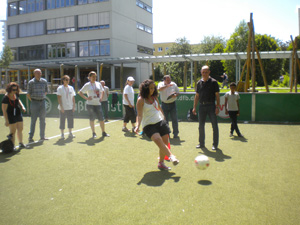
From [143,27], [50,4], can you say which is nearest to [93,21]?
[50,4]

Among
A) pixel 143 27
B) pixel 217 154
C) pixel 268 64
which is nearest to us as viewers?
pixel 217 154

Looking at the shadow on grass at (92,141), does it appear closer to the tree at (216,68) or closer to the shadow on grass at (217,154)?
the shadow on grass at (217,154)

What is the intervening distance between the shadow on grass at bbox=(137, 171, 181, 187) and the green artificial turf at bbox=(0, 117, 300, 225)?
17 mm

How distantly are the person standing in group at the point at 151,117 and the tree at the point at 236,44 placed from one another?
145 ft

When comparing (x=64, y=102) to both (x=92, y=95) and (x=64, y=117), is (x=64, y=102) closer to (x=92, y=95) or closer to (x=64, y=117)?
(x=64, y=117)

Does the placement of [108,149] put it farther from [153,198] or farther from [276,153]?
[276,153]

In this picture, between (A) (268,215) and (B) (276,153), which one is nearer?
(A) (268,215)

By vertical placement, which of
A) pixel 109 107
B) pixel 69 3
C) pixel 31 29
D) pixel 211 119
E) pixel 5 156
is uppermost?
pixel 69 3

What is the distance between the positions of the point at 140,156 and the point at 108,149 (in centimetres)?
111

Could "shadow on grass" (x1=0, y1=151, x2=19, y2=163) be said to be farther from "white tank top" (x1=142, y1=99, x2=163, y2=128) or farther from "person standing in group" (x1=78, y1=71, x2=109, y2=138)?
"white tank top" (x1=142, y1=99, x2=163, y2=128)

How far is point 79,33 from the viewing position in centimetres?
4038

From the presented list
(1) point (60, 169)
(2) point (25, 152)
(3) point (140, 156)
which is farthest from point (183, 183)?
(2) point (25, 152)

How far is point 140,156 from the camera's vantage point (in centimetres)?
627

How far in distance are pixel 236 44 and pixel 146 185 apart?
51152mm
